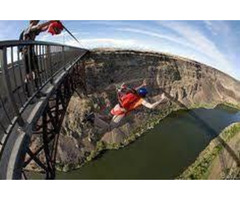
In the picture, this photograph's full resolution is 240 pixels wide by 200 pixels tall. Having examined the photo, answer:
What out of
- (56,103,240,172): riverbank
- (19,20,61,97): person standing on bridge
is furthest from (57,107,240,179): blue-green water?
(19,20,61,97): person standing on bridge

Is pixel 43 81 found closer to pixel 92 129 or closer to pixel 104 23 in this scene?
pixel 104 23

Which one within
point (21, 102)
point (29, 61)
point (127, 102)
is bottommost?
point (127, 102)

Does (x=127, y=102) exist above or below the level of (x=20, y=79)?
below

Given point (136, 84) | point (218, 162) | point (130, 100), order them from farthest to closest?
1. point (218, 162)
2. point (136, 84)
3. point (130, 100)

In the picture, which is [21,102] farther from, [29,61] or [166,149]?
[166,149]

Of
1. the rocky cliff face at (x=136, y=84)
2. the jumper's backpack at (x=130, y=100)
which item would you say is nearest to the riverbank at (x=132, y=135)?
the rocky cliff face at (x=136, y=84)

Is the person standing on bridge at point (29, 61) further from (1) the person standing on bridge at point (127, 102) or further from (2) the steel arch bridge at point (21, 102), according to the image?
(1) the person standing on bridge at point (127, 102)

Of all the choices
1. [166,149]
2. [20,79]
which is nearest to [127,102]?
[20,79]
